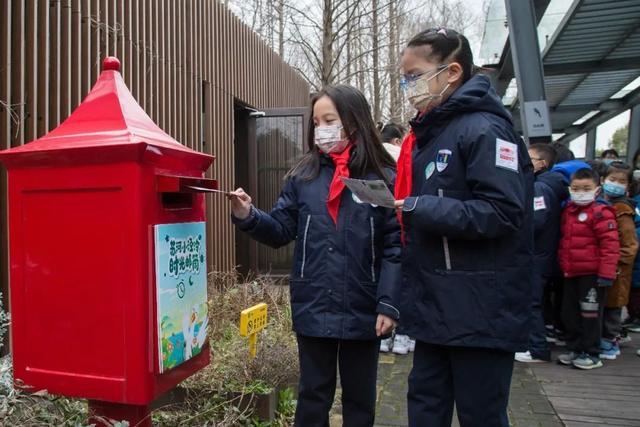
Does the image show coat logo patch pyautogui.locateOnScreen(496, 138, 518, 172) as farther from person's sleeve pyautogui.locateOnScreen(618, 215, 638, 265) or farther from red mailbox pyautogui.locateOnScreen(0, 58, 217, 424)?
person's sleeve pyautogui.locateOnScreen(618, 215, 638, 265)

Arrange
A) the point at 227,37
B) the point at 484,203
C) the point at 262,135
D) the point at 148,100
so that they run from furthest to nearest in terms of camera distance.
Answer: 1. the point at 262,135
2. the point at 227,37
3. the point at 148,100
4. the point at 484,203

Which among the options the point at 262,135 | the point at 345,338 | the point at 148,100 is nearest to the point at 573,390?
the point at 345,338

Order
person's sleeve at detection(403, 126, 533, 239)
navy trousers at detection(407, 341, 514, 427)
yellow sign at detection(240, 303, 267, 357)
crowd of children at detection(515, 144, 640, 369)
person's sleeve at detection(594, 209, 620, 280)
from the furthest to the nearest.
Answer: crowd of children at detection(515, 144, 640, 369)
person's sleeve at detection(594, 209, 620, 280)
yellow sign at detection(240, 303, 267, 357)
navy trousers at detection(407, 341, 514, 427)
person's sleeve at detection(403, 126, 533, 239)

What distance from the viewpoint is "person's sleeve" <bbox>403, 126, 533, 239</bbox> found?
5.77 feet

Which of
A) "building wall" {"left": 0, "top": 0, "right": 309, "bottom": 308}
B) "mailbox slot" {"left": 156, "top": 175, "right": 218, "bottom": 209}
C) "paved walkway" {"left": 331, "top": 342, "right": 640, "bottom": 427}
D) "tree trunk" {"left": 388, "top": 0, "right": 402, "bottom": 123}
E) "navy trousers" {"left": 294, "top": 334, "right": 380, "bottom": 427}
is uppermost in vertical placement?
"tree trunk" {"left": 388, "top": 0, "right": 402, "bottom": 123}

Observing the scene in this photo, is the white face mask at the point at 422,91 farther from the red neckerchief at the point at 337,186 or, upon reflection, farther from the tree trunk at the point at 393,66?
the tree trunk at the point at 393,66

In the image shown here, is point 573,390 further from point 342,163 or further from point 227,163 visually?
point 227,163

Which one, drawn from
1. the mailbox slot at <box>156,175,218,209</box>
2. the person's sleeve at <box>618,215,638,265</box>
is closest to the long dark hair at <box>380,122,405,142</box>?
the person's sleeve at <box>618,215,638,265</box>

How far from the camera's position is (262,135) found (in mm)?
7777

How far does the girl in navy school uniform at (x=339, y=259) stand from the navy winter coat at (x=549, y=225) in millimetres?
2716

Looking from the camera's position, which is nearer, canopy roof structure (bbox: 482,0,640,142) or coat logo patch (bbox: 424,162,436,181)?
coat logo patch (bbox: 424,162,436,181)

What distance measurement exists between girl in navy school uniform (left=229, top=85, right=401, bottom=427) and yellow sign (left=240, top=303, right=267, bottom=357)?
1.90 ft

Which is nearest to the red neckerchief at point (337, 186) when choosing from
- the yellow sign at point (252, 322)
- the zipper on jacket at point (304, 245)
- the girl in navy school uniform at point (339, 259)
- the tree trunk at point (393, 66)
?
the girl in navy school uniform at point (339, 259)

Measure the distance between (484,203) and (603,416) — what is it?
95.8 inches
